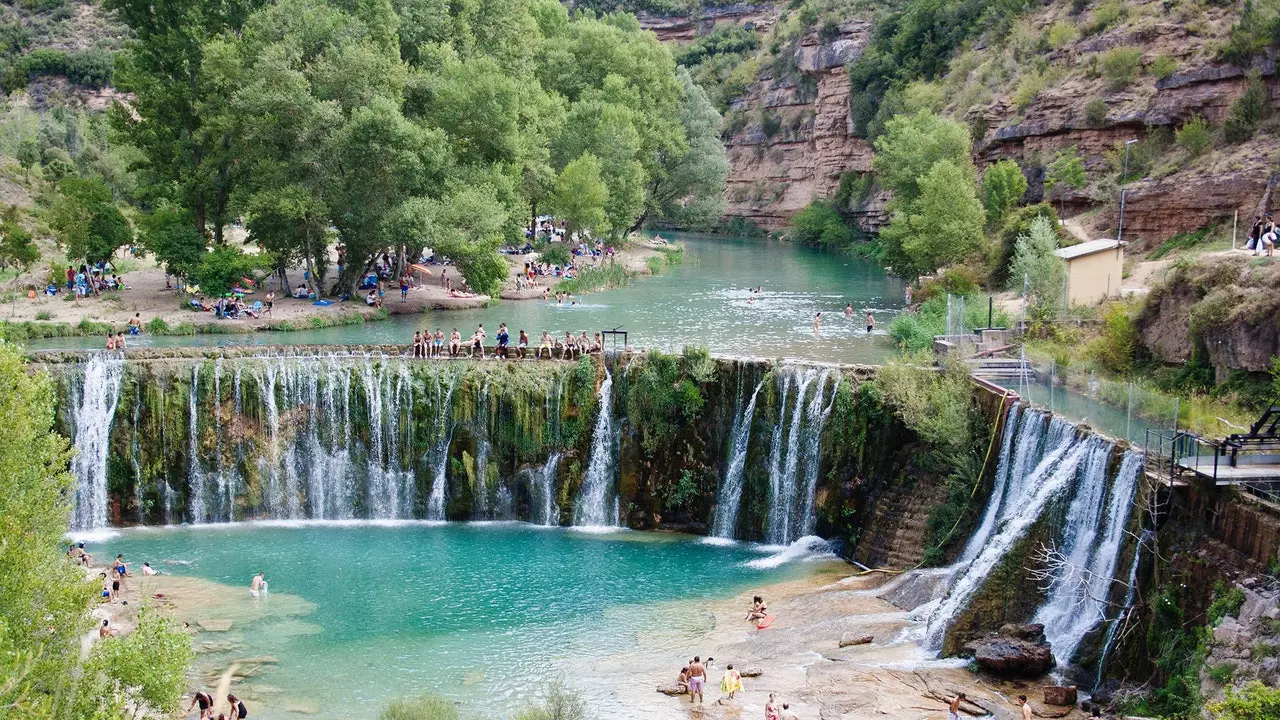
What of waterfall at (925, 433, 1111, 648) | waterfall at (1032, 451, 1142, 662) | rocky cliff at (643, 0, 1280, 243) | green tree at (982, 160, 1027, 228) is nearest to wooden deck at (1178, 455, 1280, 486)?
waterfall at (1032, 451, 1142, 662)

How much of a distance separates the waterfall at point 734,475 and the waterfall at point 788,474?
86cm

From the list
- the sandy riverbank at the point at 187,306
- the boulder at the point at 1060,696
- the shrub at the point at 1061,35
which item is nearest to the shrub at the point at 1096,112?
the shrub at the point at 1061,35

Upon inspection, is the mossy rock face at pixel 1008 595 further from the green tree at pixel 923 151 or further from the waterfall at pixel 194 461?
the green tree at pixel 923 151

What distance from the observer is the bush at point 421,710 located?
1795 centimetres

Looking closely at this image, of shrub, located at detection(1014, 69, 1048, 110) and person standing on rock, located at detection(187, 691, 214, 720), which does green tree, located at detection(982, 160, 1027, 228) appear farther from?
person standing on rock, located at detection(187, 691, 214, 720)

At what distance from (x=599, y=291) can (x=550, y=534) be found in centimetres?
2608

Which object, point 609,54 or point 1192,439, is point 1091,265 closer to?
point 1192,439

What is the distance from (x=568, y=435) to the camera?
3253 centimetres

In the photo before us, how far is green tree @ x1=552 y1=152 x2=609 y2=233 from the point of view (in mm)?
60438

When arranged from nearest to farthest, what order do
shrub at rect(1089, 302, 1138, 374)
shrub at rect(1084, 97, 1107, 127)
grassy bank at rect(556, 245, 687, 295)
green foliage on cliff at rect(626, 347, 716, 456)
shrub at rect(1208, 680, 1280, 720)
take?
shrub at rect(1208, 680, 1280, 720) → shrub at rect(1089, 302, 1138, 374) → green foliage on cliff at rect(626, 347, 716, 456) → shrub at rect(1084, 97, 1107, 127) → grassy bank at rect(556, 245, 687, 295)

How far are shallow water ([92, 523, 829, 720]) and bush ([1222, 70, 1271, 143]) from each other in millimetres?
25559

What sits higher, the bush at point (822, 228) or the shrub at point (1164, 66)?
the shrub at point (1164, 66)

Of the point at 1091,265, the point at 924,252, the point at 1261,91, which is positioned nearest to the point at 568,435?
the point at 1091,265

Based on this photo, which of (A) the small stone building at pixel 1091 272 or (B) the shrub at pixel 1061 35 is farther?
(B) the shrub at pixel 1061 35
